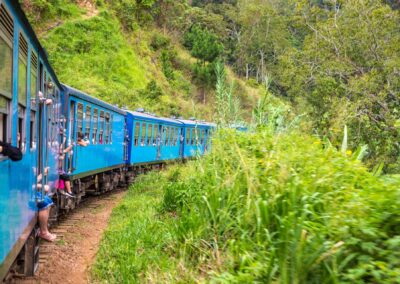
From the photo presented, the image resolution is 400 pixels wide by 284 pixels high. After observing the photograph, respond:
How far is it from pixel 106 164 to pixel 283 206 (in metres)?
11.0

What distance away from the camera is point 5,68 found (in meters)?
4.02

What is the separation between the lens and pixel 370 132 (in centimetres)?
1310

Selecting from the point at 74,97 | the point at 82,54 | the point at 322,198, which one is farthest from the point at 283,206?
the point at 82,54

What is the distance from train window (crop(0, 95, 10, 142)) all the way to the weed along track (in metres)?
3.17

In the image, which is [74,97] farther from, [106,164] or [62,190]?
[106,164]

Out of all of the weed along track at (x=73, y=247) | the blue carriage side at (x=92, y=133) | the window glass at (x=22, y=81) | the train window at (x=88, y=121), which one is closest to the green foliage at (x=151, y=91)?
the blue carriage side at (x=92, y=133)

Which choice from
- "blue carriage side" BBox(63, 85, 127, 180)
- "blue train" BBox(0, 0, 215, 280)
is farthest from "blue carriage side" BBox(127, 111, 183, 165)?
"blue train" BBox(0, 0, 215, 280)

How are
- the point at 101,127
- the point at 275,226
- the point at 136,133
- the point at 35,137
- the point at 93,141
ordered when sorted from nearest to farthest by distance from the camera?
the point at 275,226, the point at 35,137, the point at 93,141, the point at 101,127, the point at 136,133

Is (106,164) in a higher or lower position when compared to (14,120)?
lower

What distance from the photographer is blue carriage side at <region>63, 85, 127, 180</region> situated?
10.6m

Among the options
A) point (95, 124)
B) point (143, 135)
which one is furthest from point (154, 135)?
point (95, 124)

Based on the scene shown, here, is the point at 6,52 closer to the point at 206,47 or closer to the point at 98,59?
the point at 98,59

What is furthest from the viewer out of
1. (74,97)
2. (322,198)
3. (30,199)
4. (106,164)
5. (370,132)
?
(106,164)

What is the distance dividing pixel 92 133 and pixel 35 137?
652 cm
